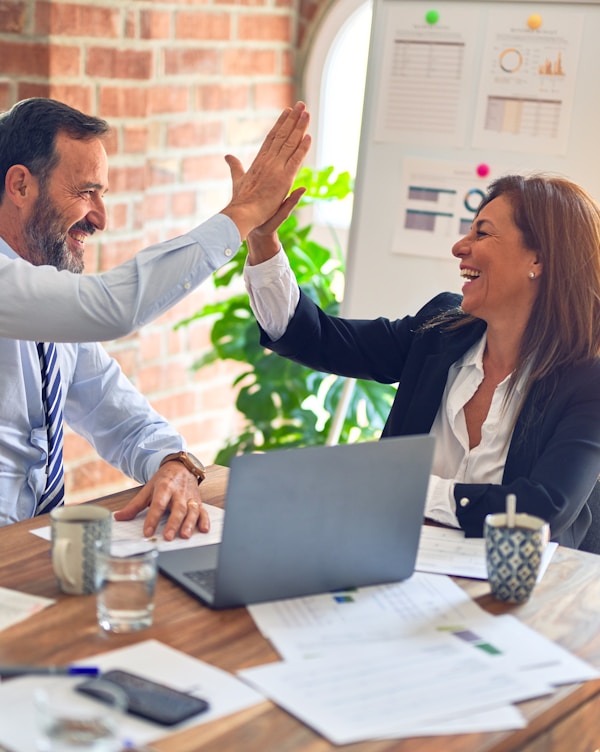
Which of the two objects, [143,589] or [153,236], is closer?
[143,589]

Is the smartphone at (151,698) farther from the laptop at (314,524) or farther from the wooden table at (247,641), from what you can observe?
the laptop at (314,524)

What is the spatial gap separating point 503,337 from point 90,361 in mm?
801

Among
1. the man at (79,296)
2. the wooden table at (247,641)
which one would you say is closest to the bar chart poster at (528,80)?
the man at (79,296)

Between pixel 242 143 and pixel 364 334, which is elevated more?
pixel 242 143

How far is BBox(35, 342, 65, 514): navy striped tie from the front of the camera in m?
1.89

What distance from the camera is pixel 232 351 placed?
3191mm

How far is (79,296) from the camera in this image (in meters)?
1.59

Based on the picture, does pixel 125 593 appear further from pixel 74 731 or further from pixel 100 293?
pixel 100 293

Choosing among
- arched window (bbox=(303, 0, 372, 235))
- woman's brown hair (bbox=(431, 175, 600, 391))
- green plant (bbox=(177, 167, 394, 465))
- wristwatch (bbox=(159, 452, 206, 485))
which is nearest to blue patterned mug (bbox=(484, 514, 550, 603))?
wristwatch (bbox=(159, 452, 206, 485))

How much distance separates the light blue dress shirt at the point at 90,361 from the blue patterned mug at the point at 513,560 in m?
0.61

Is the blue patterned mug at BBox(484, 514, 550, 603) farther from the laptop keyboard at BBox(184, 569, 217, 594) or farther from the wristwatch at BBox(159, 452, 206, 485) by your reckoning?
the wristwatch at BBox(159, 452, 206, 485)

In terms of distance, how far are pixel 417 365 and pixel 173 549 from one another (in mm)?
803

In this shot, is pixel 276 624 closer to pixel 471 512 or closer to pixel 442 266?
pixel 471 512

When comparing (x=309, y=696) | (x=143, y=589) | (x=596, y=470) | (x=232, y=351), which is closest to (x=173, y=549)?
(x=143, y=589)
